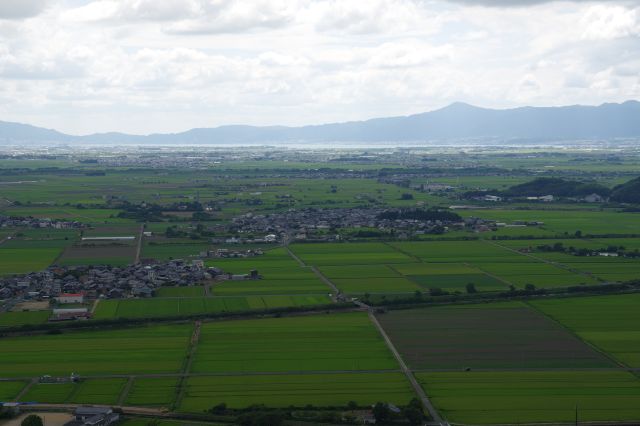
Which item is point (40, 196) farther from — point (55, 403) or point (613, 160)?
point (613, 160)

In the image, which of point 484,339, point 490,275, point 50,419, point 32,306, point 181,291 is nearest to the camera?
point 50,419

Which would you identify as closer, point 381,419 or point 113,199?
point 381,419

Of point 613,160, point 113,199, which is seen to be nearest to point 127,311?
point 113,199

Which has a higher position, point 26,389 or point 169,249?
point 26,389

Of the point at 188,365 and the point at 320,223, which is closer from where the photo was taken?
the point at 188,365

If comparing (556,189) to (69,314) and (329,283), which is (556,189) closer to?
(329,283)

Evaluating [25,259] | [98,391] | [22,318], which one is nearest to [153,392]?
[98,391]
